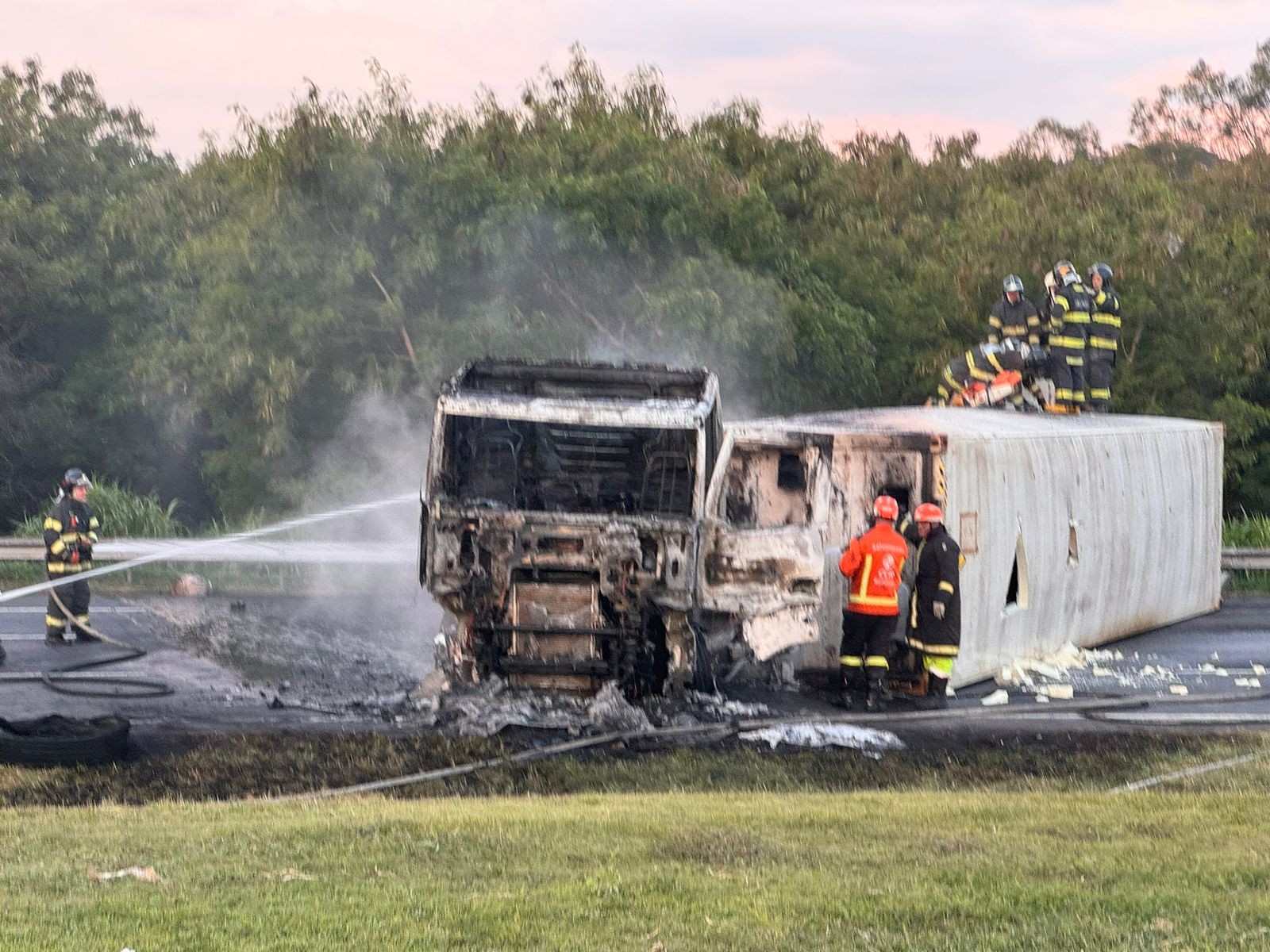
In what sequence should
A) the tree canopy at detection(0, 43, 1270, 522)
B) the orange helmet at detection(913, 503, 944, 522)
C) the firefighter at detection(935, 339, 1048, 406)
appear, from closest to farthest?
the orange helmet at detection(913, 503, 944, 522), the firefighter at detection(935, 339, 1048, 406), the tree canopy at detection(0, 43, 1270, 522)

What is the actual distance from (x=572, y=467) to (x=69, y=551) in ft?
17.4

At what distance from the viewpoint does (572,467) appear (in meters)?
13.9

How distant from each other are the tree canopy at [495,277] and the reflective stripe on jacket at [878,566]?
11.7m

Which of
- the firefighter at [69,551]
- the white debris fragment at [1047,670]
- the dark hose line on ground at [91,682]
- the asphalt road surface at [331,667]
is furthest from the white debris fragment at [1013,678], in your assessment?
the firefighter at [69,551]

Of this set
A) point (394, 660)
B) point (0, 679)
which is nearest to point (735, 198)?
point (394, 660)

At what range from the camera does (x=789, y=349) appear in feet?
83.1

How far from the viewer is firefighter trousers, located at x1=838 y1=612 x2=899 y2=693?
1298 centimetres

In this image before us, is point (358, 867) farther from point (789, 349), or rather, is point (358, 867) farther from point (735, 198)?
point (735, 198)

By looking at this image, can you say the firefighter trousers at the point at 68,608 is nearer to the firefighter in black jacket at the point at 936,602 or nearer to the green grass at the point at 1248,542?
the firefighter in black jacket at the point at 936,602

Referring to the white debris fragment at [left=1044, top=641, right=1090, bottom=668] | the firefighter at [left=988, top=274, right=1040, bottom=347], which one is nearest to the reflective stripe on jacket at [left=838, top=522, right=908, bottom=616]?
the white debris fragment at [left=1044, top=641, right=1090, bottom=668]

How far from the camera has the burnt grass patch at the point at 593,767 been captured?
973cm

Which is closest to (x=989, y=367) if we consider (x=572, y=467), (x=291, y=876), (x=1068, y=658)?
(x=1068, y=658)

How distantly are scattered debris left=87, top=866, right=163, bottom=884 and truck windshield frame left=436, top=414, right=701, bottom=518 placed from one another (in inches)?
263

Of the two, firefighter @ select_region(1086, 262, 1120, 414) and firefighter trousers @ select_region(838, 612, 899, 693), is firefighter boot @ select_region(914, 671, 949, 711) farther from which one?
firefighter @ select_region(1086, 262, 1120, 414)
